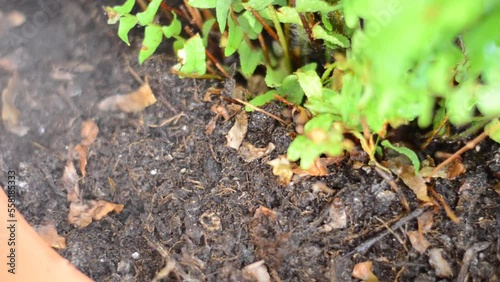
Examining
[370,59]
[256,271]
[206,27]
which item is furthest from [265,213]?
[370,59]

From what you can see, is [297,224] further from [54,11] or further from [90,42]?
[54,11]

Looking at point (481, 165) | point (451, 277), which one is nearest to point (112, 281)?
point (451, 277)

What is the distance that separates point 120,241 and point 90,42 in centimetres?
52

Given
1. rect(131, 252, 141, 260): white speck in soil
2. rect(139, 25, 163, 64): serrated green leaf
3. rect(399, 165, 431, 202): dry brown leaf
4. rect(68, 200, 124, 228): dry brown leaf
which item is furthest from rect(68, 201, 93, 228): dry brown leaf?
rect(399, 165, 431, 202): dry brown leaf

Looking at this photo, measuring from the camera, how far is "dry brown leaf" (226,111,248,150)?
118cm

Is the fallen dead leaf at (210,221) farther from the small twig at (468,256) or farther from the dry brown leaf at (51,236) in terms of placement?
the small twig at (468,256)

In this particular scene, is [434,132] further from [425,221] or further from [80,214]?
[80,214]

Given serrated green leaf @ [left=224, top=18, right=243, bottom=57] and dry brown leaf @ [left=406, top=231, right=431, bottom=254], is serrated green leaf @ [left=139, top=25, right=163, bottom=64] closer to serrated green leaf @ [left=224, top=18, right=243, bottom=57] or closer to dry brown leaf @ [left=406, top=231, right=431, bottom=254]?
serrated green leaf @ [left=224, top=18, right=243, bottom=57]

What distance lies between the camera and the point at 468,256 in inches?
40.6

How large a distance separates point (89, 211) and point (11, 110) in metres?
0.33

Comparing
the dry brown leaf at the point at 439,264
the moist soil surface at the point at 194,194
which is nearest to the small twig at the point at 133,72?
the moist soil surface at the point at 194,194

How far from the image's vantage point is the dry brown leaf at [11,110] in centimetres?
131

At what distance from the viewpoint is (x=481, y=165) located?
1.09 m

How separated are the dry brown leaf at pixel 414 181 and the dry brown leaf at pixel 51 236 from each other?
70cm
